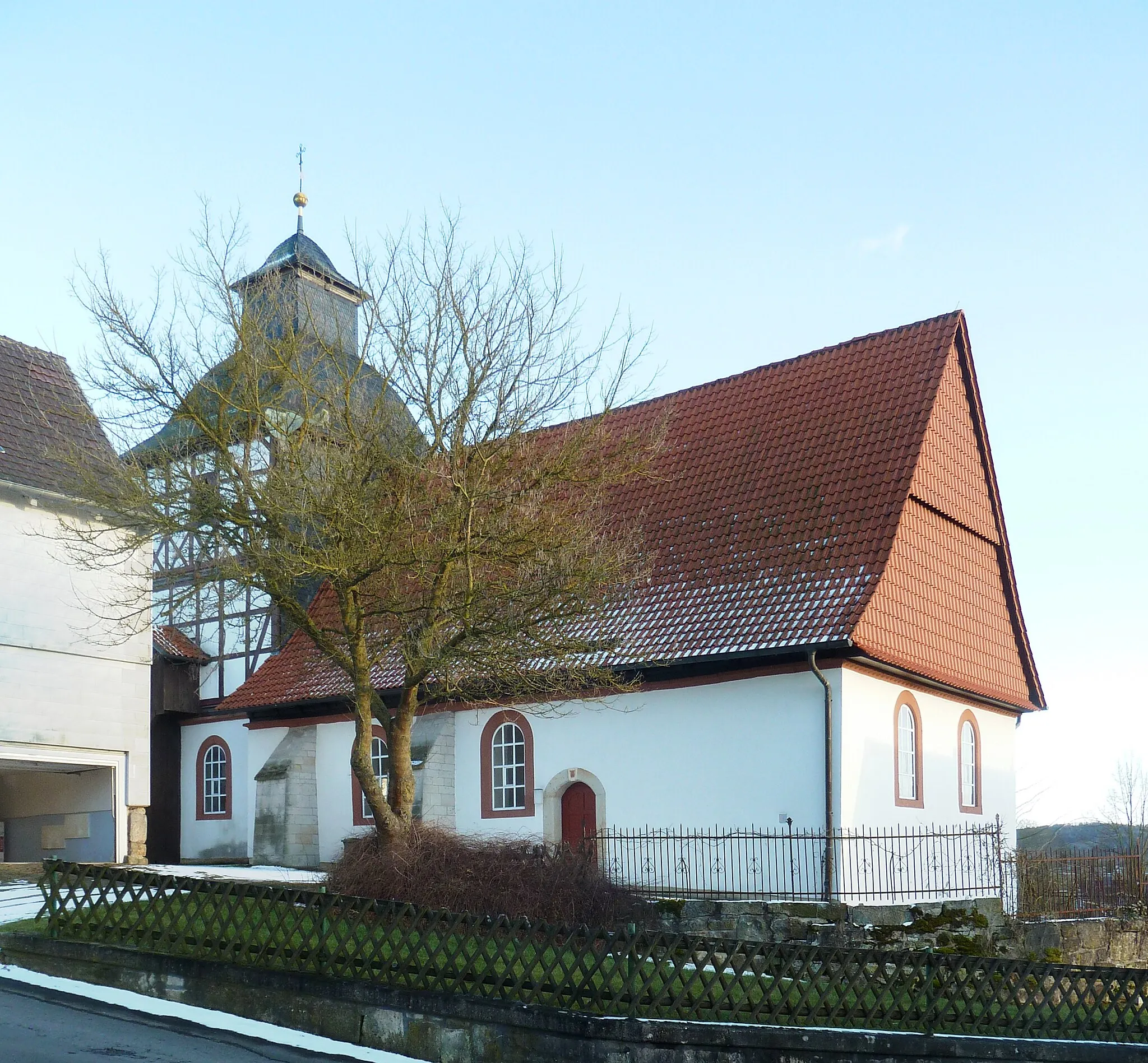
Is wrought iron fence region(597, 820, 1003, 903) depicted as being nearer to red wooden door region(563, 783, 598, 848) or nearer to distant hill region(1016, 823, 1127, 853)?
red wooden door region(563, 783, 598, 848)

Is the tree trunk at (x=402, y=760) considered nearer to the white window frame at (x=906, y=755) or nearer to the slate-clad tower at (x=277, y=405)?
the slate-clad tower at (x=277, y=405)

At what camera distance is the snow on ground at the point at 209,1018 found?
10.5m

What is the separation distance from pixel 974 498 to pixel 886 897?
787 cm

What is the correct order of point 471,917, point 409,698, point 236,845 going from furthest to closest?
point 236,845
point 409,698
point 471,917

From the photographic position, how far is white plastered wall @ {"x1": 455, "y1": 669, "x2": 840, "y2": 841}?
57.5 ft

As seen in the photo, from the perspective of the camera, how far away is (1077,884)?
2023 centimetres

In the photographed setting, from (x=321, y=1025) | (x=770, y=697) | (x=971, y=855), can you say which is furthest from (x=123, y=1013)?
(x=971, y=855)

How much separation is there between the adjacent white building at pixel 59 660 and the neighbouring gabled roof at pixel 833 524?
3.26 metres

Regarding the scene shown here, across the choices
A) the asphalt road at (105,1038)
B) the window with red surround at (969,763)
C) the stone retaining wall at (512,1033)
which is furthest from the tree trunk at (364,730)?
the window with red surround at (969,763)

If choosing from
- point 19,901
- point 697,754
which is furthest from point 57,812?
point 697,754

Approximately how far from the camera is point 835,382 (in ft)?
69.9

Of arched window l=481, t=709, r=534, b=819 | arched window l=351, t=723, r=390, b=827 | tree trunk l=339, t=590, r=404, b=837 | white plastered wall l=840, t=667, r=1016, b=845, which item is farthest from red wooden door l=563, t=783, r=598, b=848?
tree trunk l=339, t=590, r=404, b=837

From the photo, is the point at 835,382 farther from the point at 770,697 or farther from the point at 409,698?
the point at 409,698

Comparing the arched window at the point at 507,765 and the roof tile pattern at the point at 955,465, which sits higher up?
the roof tile pattern at the point at 955,465
